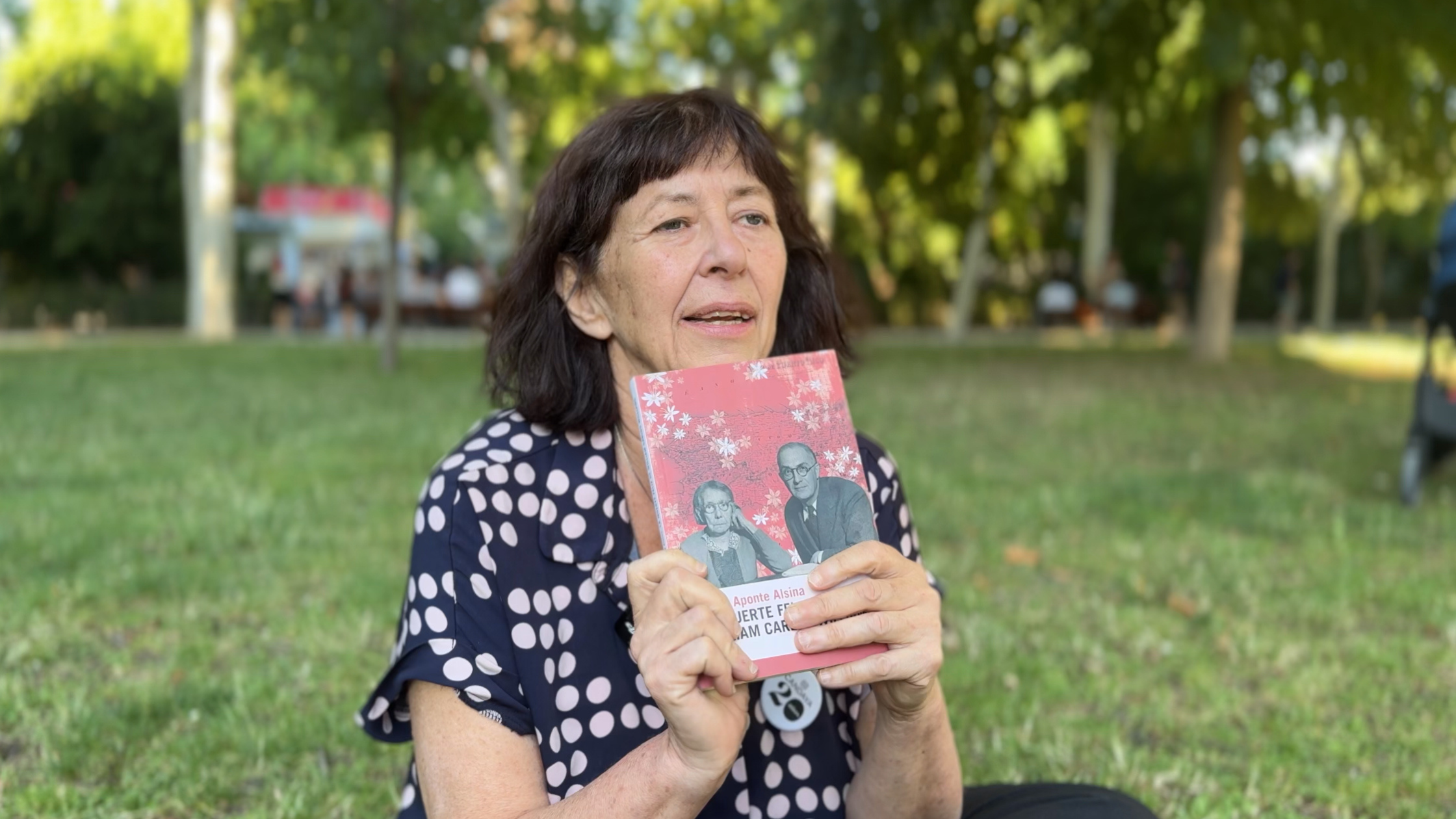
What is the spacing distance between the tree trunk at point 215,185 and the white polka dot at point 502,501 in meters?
23.0

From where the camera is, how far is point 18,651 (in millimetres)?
4211

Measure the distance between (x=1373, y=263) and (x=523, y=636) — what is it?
38468mm

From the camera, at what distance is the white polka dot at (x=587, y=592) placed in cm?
204

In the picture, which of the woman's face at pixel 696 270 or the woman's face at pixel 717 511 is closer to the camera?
the woman's face at pixel 717 511

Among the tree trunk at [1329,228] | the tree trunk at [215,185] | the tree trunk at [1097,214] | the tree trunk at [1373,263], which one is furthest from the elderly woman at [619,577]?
the tree trunk at [1373,263]

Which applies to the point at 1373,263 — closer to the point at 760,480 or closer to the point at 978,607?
the point at 978,607

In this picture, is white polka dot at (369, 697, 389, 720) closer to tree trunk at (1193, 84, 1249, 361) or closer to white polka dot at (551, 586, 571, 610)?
white polka dot at (551, 586, 571, 610)

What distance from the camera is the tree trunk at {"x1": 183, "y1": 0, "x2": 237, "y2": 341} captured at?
22547 mm

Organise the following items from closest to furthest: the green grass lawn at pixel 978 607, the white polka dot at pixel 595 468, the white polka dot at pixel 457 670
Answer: the white polka dot at pixel 457 670
the white polka dot at pixel 595 468
the green grass lawn at pixel 978 607

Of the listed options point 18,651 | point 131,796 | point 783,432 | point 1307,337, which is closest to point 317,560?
point 18,651

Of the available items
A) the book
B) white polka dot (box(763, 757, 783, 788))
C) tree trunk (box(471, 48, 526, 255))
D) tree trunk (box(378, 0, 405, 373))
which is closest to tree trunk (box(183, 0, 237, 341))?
tree trunk (box(471, 48, 526, 255))

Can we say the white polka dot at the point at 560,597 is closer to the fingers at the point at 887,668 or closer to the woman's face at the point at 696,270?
the woman's face at the point at 696,270

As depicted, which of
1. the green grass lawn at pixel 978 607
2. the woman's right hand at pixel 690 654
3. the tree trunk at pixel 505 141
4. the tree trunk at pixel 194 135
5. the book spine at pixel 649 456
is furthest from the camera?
the tree trunk at pixel 505 141

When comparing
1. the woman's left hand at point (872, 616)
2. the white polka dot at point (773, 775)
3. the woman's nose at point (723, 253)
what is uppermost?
the woman's nose at point (723, 253)
